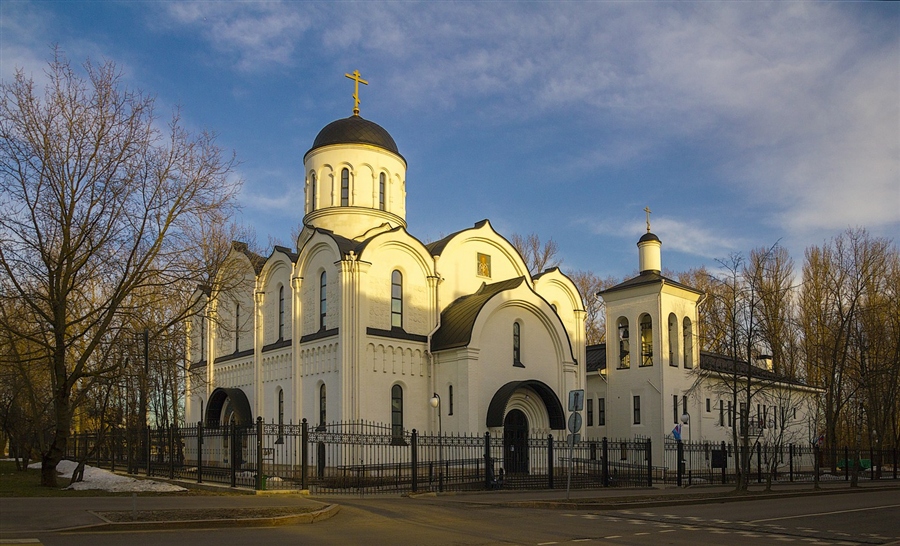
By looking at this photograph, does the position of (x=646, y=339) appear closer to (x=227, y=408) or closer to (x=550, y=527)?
(x=227, y=408)

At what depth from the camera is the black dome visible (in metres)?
36.8

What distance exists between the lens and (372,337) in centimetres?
3030

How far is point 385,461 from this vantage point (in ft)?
94.3

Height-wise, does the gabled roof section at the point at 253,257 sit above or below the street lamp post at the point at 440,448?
above

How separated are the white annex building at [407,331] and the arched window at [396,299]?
2.3 inches

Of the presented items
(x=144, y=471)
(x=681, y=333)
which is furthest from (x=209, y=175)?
(x=681, y=333)

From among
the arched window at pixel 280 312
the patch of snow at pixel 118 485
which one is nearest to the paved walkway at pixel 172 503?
the patch of snow at pixel 118 485

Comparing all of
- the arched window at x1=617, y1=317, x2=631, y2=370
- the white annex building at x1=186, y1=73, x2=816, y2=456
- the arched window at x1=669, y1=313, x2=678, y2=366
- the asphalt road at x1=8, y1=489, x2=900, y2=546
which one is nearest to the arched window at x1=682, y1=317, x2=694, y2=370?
the white annex building at x1=186, y1=73, x2=816, y2=456

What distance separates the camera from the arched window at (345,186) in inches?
1432

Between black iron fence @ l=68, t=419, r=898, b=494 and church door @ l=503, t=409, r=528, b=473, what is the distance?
0.22ft

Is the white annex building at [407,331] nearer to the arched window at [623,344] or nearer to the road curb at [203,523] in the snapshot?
the arched window at [623,344]

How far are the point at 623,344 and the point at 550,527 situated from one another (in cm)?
2518

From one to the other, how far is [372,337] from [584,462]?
9236 mm

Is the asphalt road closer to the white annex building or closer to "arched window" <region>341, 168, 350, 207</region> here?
the white annex building
